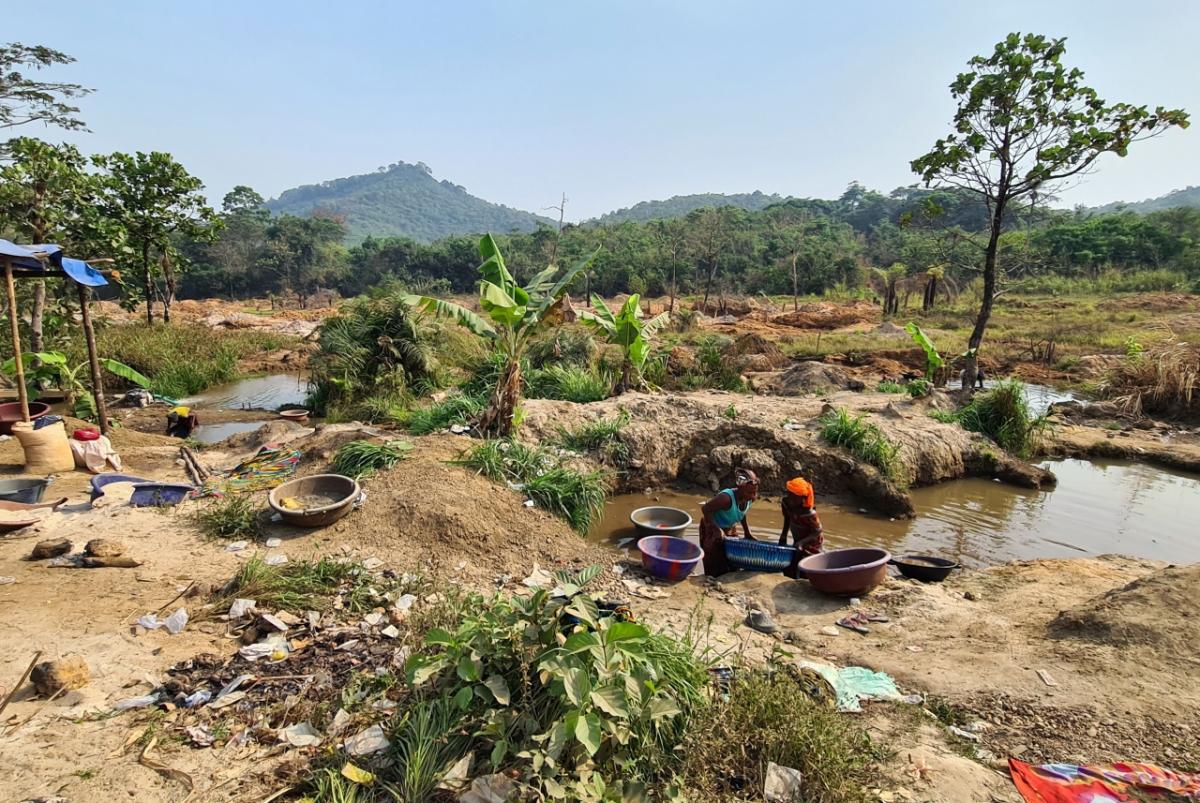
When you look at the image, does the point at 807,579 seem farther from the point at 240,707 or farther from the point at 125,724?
the point at 125,724

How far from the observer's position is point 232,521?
17.7ft

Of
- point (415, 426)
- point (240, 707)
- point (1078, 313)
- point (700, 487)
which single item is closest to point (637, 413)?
point (700, 487)

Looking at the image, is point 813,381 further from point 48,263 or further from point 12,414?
point 12,414

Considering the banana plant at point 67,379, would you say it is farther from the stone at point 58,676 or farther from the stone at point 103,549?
the stone at point 58,676

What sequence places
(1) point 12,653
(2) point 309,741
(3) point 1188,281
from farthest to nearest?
(3) point 1188,281, (1) point 12,653, (2) point 309,741

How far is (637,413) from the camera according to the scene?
29.1 feet

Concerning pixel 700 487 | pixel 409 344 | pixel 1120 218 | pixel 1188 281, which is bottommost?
pixel 700 487

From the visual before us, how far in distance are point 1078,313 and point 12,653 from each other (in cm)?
3089

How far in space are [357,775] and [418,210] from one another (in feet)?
589

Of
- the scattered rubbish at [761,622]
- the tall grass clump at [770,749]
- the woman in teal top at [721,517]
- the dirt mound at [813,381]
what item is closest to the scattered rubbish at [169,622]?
the tall grass clump at [770,749]

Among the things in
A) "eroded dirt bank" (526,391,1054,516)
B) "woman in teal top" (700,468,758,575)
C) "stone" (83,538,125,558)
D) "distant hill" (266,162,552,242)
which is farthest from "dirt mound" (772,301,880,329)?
"distant hill" (266,162,552,242)

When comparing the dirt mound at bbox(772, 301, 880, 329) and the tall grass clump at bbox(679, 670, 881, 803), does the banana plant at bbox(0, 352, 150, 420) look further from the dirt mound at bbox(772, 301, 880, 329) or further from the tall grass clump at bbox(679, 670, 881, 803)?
the dirt mound at bbox(772, 301, 880, 329)

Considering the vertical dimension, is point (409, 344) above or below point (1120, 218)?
below

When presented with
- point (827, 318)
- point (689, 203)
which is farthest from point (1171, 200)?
point (827, 318)
